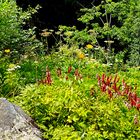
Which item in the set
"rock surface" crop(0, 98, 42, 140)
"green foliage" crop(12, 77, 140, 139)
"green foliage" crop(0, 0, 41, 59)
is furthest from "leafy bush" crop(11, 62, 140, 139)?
"green foliage" crop(0, 0, 41, 59)

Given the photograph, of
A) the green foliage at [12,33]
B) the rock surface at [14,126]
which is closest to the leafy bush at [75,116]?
the rock surface at [14,126]

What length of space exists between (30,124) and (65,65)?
417 centimetres

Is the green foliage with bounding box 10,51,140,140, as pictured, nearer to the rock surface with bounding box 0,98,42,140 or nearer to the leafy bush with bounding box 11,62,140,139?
the leafy bush with bounding box 11,62,140,139

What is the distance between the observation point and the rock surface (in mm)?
4695

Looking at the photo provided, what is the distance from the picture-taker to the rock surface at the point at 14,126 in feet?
15.4

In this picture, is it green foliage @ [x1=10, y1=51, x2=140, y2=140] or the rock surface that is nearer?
the rock surface

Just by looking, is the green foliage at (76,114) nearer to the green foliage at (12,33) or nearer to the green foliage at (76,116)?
the green foliage at (76,116)

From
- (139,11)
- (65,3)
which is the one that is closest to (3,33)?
(139,11)

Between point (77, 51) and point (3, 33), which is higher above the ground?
point (3, 33)

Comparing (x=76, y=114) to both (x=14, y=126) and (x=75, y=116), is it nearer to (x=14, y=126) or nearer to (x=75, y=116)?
(x=75, y=116)

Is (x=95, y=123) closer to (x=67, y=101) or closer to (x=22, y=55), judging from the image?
(x=67, y=101)

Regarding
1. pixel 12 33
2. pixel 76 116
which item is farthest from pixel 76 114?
pixel 12 33

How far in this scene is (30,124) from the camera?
4.91 meters

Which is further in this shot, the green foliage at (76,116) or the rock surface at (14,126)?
the green foliage at (76,116)
